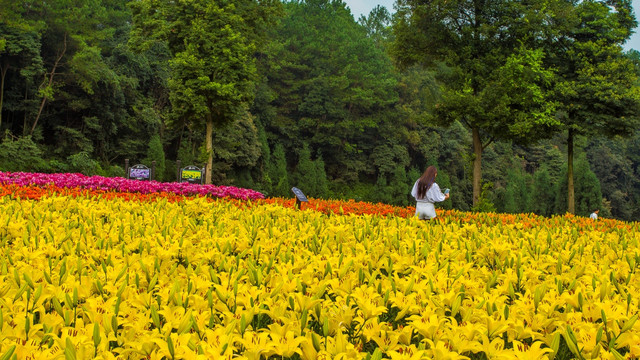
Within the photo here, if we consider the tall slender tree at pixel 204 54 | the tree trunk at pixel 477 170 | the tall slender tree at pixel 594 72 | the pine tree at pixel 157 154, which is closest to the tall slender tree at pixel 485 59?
the tree trunk at pixel 477 170

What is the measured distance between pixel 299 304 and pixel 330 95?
1526 inches

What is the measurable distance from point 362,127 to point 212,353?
3875cm

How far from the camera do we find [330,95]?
40.0 metres

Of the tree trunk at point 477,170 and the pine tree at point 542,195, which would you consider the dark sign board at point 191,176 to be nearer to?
the tree trunk at point 477,170

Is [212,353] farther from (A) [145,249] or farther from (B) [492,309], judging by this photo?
(A) [145,249]

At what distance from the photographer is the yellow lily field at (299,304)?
1641mm

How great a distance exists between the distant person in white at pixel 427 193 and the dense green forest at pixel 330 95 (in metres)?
8.14

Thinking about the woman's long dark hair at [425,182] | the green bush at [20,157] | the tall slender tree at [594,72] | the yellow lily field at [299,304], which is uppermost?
the tall slender tree at [594,72]

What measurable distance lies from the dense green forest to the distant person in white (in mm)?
8142

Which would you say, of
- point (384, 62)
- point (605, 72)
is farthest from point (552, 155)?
point (605, 72)

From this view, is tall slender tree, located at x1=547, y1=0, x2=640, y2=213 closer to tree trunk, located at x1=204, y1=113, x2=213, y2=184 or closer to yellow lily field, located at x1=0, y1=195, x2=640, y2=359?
tree trunk, located at x1=204, y1=113, x2=213, y2=184

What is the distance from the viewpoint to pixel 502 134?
17.1 m

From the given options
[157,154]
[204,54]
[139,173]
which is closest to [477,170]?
[204,54]

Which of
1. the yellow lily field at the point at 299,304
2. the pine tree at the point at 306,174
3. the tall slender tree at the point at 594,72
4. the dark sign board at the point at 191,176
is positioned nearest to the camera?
the yellow lily field at the point at 299,304
